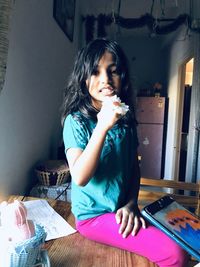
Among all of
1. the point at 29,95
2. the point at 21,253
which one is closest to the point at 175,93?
the point at 29,95

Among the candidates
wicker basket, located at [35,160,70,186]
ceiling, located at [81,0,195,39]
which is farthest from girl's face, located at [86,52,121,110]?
ceiling, located at [81,0,195,39]

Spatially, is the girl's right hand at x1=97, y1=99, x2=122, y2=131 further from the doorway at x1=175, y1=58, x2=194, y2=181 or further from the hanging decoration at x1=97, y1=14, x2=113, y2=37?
the doorway at x1=175, y1=58, x2=194, y2=181

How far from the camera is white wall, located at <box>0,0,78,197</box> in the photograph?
1.23 m

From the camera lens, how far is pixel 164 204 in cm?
68

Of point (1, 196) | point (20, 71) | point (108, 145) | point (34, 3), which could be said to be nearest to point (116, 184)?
point (108, 145)

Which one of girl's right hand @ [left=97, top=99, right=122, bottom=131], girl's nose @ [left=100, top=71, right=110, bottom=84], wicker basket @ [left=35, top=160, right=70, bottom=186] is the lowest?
wicker basket @ [left=35, top=160, right=70, bottom=186]

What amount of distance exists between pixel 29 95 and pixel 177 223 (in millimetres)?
1127

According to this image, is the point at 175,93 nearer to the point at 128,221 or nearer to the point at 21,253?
the point at 128,221

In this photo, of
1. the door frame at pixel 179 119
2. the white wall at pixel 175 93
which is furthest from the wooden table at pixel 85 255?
the door frame at pixel 179 119

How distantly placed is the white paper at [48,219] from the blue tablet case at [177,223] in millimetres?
295

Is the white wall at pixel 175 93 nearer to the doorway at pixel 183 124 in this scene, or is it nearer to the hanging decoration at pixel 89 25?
the doorway at pixel 183 124

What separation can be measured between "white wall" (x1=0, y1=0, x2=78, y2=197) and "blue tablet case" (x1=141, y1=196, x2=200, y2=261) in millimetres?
808

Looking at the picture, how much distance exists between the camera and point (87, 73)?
773mm

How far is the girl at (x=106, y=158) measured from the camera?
2.01 feet
